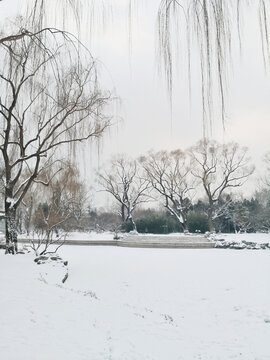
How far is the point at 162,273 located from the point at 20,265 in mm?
5840

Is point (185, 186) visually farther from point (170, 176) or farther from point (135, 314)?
point (135, 314)

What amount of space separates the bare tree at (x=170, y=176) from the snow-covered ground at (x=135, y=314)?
66.2 feet

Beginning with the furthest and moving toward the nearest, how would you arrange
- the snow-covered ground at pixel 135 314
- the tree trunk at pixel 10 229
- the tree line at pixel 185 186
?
the tree line at pixel 185 186, the tree trunk at pixel 10 229, the snow-covered ground at pixel 135 314

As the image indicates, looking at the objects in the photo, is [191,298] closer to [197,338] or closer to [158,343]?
[197,338]

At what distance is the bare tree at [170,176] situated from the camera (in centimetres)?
3316

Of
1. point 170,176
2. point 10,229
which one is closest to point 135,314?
point 10,229

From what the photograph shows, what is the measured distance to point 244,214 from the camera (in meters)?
31.1

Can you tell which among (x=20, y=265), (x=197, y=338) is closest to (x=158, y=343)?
(x=197, y=338)

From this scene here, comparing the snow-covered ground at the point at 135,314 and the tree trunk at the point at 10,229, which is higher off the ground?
the tree trunk at the point at 10,229

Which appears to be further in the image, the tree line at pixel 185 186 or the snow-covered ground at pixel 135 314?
the tree line at pixel 185 186

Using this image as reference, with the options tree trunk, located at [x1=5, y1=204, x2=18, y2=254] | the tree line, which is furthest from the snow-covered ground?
the tree line

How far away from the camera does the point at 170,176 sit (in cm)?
3369

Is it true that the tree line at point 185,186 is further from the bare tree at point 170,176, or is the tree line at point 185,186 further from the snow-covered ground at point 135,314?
the snow-covered ground at point 135,314

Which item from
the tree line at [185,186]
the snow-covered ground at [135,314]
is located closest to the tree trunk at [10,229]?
the snow-covered ground at [135,314]
